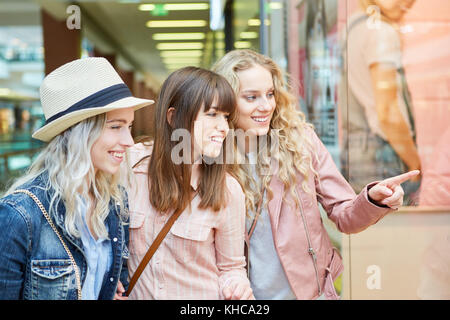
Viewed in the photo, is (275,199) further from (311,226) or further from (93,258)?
(93,258)

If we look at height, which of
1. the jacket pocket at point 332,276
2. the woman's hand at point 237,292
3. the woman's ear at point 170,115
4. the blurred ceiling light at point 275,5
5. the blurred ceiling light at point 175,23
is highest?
the blurred ceiling light at point 275,5

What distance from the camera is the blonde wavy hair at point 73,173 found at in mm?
1282

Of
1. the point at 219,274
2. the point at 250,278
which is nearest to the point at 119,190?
the point at 219,274

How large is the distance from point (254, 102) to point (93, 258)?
0.82 meters

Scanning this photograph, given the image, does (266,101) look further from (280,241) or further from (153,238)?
(153,238)

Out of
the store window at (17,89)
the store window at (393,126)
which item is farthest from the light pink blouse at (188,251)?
the store window at (17,89)

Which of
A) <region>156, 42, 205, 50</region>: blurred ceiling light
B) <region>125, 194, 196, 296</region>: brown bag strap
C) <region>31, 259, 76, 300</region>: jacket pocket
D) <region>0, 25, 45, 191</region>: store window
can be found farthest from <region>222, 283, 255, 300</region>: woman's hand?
<region>0, 25, 45, 191</region>: store window

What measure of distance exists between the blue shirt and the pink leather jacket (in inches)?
25.9

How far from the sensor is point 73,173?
1312 mm

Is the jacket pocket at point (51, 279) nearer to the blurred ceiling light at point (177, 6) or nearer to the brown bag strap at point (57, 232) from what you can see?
the brown bag strap at point (57, 232)

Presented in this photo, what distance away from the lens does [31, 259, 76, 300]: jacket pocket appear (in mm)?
1229

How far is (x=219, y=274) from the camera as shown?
161 centimetres

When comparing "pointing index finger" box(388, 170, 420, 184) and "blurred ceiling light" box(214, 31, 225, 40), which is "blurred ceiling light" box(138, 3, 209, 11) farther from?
"pointing index finger" box(388, 170, 420, 184)

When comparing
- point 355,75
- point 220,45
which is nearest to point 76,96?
point 355,75
